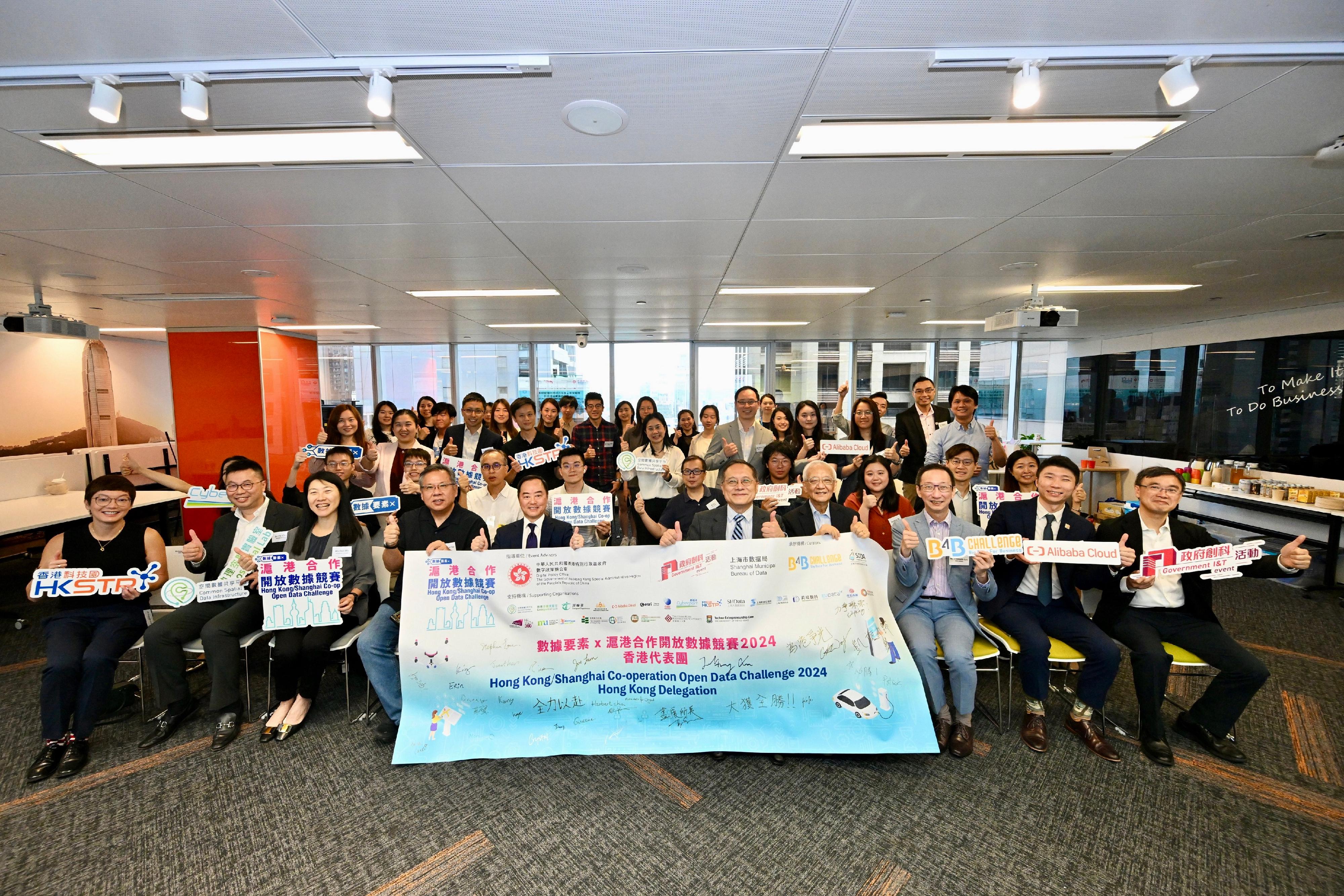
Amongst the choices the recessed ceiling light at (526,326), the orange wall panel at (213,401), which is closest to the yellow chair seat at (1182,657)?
the recessed ceiling light at (526,326)

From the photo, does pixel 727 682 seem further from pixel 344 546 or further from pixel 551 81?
pixel 551 81

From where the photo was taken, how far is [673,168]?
8.09 ft

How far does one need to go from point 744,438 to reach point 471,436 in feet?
8.07

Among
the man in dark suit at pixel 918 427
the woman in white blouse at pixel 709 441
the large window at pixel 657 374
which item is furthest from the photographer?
the large window at pixel 657 374

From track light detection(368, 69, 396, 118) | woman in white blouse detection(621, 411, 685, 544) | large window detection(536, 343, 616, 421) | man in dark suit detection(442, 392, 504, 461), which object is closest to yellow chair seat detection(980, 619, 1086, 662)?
woman in white blouse detection(621, 411, 685, 544)

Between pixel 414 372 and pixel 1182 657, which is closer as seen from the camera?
pixel 1182 657

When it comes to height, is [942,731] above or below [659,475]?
below

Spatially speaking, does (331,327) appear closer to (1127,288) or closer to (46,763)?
(46,763)

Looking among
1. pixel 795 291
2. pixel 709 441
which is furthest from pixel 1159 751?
pixel 795 291

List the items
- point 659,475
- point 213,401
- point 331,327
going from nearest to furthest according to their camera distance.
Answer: point 659,475 → point 213,401 → point 331,327

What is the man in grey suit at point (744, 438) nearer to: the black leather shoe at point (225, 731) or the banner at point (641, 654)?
the banner at point (641, 654)

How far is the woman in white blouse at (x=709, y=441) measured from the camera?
15.6 feet

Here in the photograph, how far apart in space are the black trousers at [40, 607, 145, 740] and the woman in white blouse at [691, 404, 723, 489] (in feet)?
12.2

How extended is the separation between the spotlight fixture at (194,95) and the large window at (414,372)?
31.4ft
